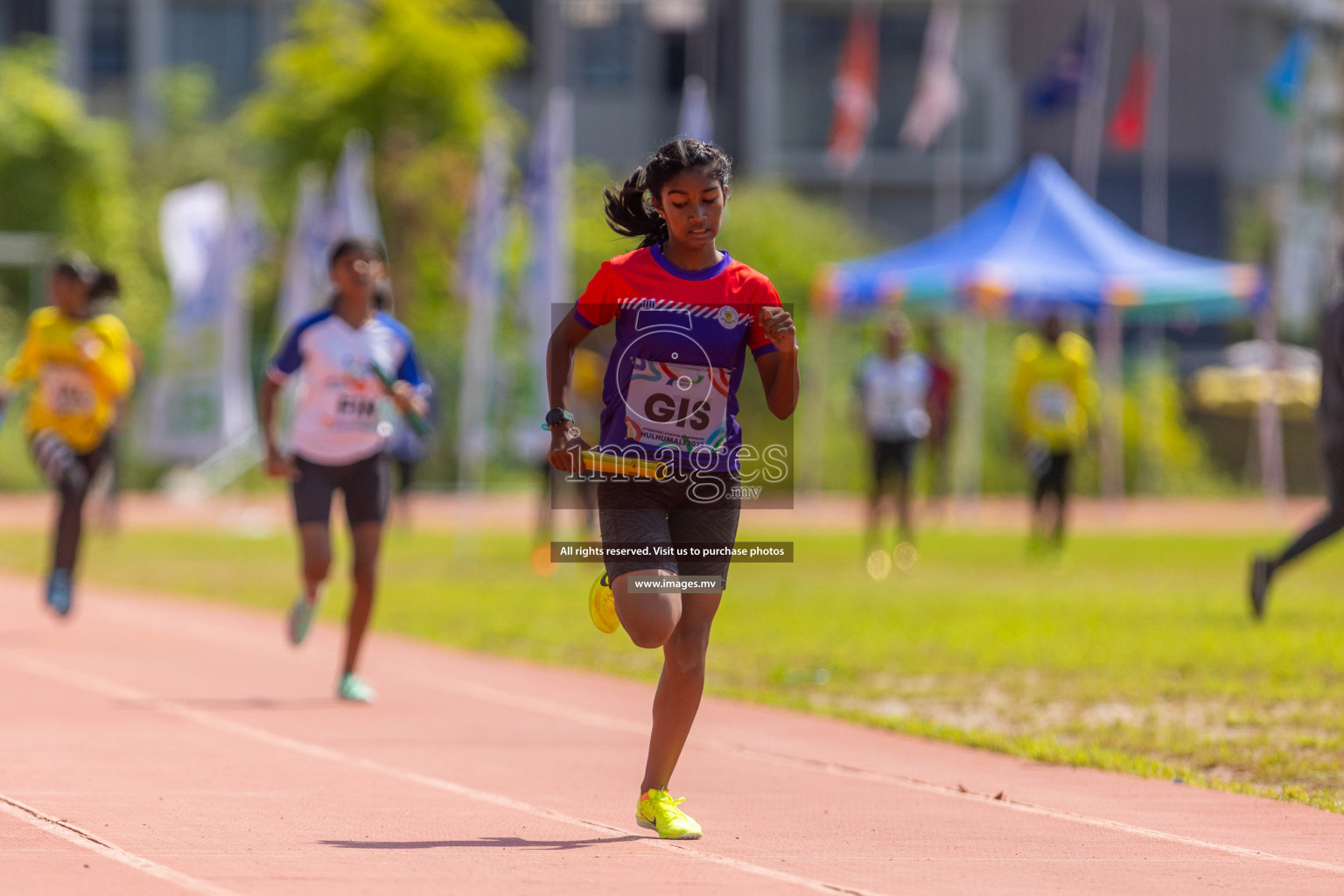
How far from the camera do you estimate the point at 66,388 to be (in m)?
12.2

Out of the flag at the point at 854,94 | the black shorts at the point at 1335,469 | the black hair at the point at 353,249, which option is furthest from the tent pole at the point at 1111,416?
the black hair at the point at 353,249

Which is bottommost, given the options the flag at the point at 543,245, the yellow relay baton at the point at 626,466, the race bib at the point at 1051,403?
the yellow relay baton at the point at 626,466

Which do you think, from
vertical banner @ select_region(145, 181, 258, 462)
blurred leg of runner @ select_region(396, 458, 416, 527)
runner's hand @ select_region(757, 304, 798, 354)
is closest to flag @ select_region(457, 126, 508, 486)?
vertical banner @ select_region(145, 181, 258, 462)

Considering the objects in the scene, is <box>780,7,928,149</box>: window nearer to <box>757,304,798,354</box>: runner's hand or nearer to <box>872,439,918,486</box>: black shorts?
<box>872,439,918,486</box>: black shorts

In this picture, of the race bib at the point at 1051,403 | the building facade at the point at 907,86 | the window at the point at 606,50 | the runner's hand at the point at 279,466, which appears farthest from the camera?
the window at the point at 606,50

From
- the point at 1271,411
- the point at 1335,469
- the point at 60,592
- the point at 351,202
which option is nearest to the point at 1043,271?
the point at 1271,411

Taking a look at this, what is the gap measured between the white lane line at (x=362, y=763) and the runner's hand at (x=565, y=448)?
1.16 metres

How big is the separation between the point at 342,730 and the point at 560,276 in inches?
376

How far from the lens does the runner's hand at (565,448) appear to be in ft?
19.8

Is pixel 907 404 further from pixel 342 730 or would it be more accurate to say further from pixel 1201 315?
pixel 342 730

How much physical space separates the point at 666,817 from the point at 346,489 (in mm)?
3890

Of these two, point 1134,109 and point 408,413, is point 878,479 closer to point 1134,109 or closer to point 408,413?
point 408,413

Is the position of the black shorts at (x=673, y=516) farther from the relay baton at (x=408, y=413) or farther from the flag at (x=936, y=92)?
the flag at (x=936, y=92)

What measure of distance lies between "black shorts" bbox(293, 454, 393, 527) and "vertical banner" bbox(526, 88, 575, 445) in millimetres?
7623
